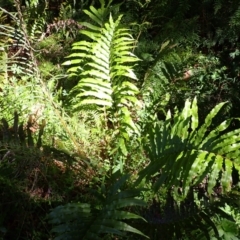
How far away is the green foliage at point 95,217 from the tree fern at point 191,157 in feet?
0.97

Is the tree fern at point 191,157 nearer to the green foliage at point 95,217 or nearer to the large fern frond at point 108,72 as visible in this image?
the green foliage at point 95,217

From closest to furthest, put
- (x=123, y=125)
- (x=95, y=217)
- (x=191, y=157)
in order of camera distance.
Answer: (x=95, y=217)
(x=191, y=157)
(x=123, y=125)

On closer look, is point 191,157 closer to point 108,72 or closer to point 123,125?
point 123,125

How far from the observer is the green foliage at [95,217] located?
6.34 feet

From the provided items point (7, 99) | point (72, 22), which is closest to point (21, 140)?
point (7, 99)

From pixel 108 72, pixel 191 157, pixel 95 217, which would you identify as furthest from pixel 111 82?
pixel 95 217

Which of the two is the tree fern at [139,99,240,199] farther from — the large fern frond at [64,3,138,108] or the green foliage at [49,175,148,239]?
the large fern frond at [64,3,138,108]

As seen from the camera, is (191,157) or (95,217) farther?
(191,157)

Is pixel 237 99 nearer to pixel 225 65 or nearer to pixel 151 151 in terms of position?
pixel 225 65

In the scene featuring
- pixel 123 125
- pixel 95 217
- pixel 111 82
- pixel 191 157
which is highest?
pixel 111 82

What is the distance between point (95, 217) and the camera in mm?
2057

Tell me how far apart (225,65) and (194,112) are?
96 centimetres

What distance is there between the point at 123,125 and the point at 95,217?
89cm

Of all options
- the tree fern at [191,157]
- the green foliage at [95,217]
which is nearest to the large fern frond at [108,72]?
the tree fern at [191,157]
